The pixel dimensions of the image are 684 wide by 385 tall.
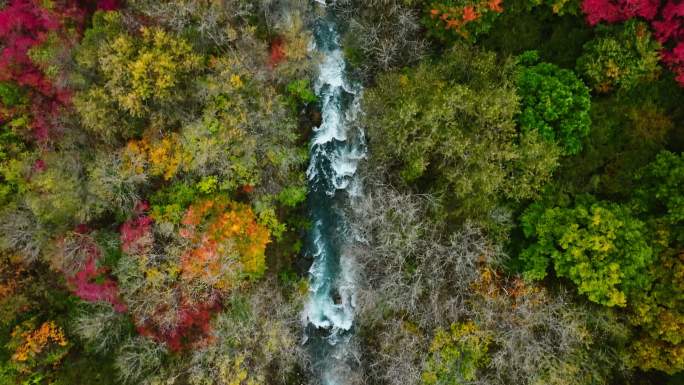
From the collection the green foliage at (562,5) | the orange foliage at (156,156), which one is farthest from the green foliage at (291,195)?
the green foliage at (562,5)

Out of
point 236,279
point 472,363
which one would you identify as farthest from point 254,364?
point 472,363

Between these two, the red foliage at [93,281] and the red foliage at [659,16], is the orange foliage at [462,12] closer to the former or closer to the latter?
the red foliage at [659,16]

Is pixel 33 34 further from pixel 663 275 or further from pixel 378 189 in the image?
pixel 663 275

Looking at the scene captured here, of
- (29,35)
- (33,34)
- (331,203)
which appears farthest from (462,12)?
(29,35)

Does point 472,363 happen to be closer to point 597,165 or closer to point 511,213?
point 511,213

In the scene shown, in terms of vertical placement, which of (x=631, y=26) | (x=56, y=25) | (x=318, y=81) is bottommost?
(x=318, y=81)
